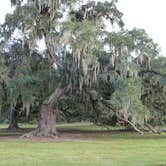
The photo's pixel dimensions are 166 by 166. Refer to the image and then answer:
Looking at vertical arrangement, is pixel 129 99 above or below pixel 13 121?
above

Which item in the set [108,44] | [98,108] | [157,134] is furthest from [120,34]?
[157,134]

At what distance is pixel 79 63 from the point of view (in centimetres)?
2631

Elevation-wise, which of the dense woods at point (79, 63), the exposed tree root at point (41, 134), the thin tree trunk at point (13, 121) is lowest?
the exposed tree root at point (41, 134)

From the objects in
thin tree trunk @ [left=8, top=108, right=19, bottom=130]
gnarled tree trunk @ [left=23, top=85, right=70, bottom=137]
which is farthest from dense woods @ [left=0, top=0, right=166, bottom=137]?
thin tree trunk @ [left=8, top=108, right=19, bottom=130]

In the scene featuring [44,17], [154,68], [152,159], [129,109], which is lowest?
[152,159]

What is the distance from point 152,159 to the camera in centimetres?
1616

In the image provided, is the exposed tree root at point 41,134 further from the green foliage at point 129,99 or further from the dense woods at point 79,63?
the green foliage at point 129,99

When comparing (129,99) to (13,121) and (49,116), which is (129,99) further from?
(13,121)

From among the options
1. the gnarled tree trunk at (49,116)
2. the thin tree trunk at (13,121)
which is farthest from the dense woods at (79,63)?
the thin tree trunk at (13,121)

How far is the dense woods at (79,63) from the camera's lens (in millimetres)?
26234

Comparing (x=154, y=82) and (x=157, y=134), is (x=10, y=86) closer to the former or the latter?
(x=154, y=82)

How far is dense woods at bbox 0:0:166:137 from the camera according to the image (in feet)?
86.1

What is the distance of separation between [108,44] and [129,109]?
3699 millimetres

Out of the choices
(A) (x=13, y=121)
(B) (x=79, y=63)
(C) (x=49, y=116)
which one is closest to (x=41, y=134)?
(C) (x=49, y=116)
